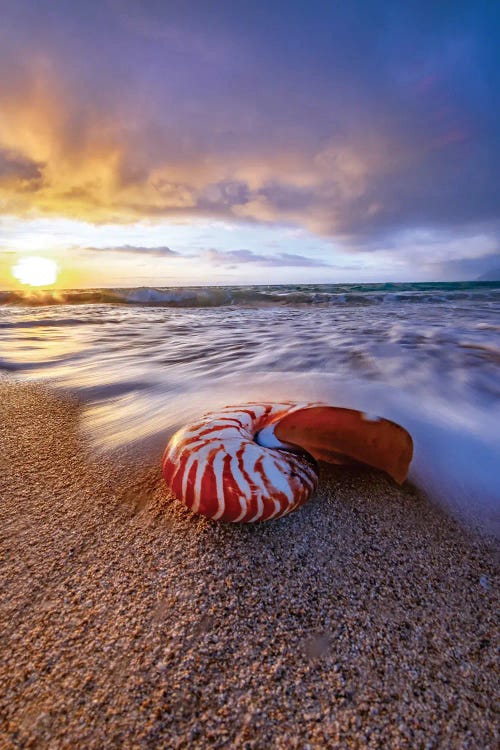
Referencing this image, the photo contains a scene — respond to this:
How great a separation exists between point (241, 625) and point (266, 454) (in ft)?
2.10

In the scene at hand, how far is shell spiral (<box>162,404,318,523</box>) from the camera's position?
144 cm

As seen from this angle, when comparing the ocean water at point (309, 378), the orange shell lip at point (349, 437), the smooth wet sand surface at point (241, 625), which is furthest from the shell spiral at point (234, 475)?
the ocean water at point (309, 378)

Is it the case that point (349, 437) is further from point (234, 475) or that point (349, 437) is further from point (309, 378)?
point (309, 378)

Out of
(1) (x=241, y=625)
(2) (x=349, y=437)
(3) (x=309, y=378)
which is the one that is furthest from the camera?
(3) (x=309, y=378)

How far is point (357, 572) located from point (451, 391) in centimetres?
256

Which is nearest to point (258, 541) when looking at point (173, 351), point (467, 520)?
point (467, 520)

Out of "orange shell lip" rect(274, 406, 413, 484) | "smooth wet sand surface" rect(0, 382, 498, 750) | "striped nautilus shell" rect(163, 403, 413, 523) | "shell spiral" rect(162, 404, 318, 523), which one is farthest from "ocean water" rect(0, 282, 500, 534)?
"shell spiral" rect(162, 404, 318, 523)

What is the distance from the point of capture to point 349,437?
2.00 meters

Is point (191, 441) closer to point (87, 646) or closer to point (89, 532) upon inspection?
point (89, 532)

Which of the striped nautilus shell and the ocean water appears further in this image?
the ocean water

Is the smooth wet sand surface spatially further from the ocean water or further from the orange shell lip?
the ocean water

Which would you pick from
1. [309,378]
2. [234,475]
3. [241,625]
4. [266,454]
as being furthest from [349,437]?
[309,378]

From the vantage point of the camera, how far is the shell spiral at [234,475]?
144cm

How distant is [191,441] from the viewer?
5.43 ft
